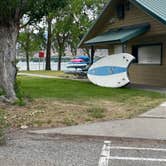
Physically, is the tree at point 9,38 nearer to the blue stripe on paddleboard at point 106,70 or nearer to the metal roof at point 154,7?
the metal roof at point 154,7

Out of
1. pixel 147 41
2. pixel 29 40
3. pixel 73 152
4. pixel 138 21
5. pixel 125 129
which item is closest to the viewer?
pixel 73 152

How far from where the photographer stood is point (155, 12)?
1791 cm

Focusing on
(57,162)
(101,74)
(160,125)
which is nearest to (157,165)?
(57,162)

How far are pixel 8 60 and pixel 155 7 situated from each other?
925 cm

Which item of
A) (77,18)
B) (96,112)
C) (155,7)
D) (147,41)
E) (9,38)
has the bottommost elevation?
(96,112)

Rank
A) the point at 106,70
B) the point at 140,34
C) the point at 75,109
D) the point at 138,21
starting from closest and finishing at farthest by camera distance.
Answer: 1. the point at 75,109
2. the point at 140,34
3. the point at 106,70
4. the point at 138,21

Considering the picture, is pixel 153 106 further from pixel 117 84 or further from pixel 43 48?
pixel 43 48

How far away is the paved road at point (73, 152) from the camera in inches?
245

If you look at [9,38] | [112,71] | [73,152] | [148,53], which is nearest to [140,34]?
[148,53]

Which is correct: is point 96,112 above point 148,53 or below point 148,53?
below

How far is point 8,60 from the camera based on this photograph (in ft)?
38.7

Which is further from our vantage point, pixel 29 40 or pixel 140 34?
pixel 29 40

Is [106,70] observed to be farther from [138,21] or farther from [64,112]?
[64,112]

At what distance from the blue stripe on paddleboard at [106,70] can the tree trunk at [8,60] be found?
759 centimetres
